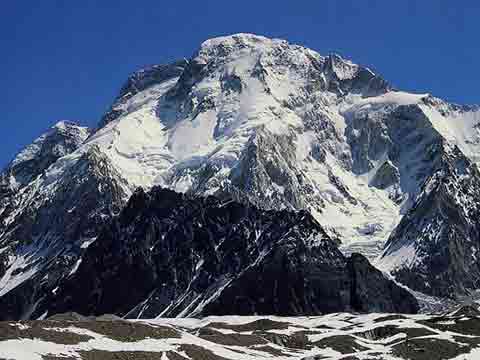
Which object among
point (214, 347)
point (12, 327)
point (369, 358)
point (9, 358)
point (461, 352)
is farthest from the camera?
point (461, 352)

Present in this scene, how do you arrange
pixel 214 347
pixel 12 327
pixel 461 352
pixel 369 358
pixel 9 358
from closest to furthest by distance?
1. pixel 9 358
2. pixel 12 327
3. pixel 214 347
4. pixel 369 358
5. pixel 461 352

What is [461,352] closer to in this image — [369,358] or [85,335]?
[369,358]

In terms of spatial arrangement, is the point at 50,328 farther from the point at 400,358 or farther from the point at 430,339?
the point at 430,339

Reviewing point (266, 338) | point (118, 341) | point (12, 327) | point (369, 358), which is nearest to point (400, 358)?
point (369, 358)

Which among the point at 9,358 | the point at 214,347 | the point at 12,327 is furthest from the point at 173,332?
the point at 9,358

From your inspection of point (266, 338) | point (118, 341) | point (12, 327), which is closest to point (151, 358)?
point (118, 341)

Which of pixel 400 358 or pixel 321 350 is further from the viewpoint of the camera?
pixel 321 350

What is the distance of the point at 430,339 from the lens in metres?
196

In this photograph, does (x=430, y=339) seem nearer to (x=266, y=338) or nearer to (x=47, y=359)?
(x=266, y=338)

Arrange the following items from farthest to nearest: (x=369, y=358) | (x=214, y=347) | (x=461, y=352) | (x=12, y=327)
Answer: (x=461, y=352)
(x=369, y=358)
(x=214, y=347)
(x=12, y=327)

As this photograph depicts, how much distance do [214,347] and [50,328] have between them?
27332 millimetres

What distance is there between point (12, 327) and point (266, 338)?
6730 centimetres

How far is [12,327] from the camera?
141000 millimetres

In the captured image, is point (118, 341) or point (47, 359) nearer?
point (47, 359)
